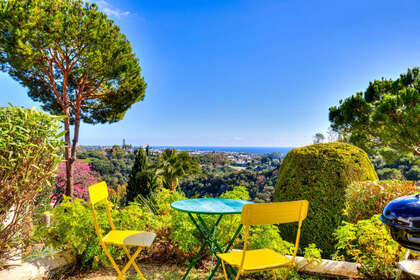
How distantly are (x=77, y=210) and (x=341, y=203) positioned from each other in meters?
3.87

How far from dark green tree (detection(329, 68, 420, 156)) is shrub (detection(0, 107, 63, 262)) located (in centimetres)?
1023

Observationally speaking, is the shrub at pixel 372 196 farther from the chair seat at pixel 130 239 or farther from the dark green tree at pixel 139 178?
the dark green tree at pixel 139 178

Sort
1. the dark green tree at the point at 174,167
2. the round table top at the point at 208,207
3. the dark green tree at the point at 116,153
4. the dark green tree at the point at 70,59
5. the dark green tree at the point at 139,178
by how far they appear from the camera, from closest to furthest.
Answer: the round table top at the point at 208,207, the dark green tree at the point at 70,59, the dark green tree at the point at 174,167, the dark green tree at the point at 139,178, the dark green tree at the point at 116,153

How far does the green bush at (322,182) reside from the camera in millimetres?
4148

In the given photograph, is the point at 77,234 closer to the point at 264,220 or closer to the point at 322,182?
the point at 264,220

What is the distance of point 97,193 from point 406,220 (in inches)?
92.1

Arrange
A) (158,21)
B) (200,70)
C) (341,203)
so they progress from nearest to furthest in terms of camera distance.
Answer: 1. (341,203)
2. (158,21)
3. (200,70)

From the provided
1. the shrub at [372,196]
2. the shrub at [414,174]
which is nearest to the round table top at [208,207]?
the shrub at [372,196]

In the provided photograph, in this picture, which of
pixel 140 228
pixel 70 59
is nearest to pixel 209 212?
pixel 140 228

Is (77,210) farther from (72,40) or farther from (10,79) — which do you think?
(10,79)

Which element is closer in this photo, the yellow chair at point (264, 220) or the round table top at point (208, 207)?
the yellow chair at point (264, 220)

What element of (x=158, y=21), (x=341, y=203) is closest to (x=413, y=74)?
(x=341, y=203)

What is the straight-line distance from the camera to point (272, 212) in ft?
5.80

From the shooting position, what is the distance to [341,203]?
4.19 meters
